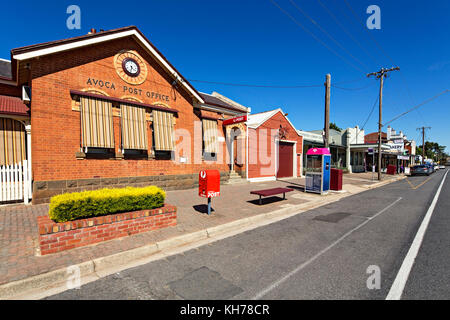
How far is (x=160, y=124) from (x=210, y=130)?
12.2 feet

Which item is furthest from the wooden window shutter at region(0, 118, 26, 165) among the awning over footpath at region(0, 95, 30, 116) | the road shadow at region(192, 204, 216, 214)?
the road shadow at region(192, 204, 216, 214)

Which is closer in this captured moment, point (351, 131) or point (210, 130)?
point (210, 130)

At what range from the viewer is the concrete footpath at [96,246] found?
126 inches

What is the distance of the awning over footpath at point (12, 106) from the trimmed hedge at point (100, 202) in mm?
5889

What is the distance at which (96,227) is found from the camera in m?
4.46

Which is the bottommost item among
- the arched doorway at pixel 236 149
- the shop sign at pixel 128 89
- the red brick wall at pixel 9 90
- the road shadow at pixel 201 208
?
the road shadow at pixel 201 208

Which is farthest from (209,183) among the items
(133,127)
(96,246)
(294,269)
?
(133,127)

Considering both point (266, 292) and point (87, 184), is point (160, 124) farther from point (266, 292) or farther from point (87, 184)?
point (266, 292)

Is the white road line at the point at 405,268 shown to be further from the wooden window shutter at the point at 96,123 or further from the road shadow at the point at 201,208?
the wooden window shutter at the point at 96,123

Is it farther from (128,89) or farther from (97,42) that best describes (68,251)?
(97,42)

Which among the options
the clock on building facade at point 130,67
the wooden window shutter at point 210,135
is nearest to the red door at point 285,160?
the wooden window shutter at point 210,135

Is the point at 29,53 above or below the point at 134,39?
below
